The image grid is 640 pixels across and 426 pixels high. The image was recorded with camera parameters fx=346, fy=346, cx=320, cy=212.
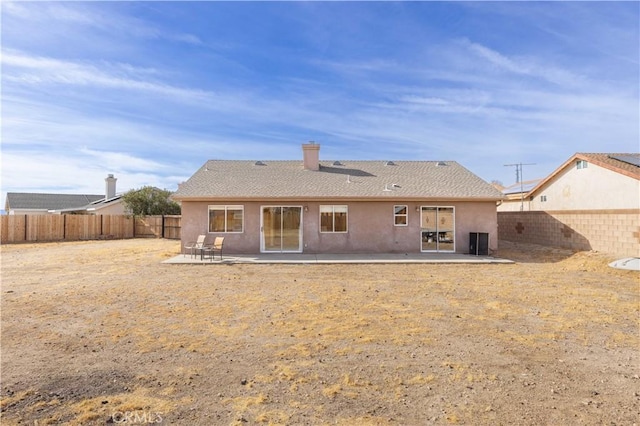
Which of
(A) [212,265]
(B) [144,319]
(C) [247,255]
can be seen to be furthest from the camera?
(C) [247,255]

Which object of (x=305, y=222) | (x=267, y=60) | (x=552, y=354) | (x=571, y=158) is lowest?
(x=552, y=354)

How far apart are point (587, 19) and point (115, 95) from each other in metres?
16.7

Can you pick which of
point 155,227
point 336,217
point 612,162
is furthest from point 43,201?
point 612,162

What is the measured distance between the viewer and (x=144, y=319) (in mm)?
6367

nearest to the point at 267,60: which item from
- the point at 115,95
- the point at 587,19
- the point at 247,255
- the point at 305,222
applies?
the point at 115,95

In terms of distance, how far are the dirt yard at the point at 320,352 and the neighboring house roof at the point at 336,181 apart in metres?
6.14

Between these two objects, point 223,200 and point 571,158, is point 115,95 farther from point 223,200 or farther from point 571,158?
point 571,158

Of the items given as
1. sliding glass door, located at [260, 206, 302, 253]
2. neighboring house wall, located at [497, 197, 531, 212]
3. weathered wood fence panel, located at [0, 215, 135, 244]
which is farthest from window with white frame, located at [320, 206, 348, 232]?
weathered wood fence panel, located at [0, 215, 135, 244]

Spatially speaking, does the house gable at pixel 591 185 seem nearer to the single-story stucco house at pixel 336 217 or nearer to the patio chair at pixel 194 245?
the single-story stucco house at pixel 336 217

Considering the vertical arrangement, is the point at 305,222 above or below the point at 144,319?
above

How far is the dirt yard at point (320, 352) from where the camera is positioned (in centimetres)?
338

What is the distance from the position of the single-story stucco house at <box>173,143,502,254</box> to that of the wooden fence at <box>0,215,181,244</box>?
12.6 meters

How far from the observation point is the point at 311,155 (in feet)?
61.3

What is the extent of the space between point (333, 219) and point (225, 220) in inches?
190
